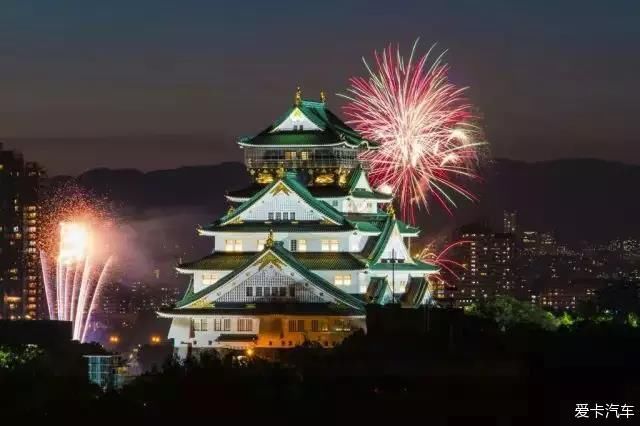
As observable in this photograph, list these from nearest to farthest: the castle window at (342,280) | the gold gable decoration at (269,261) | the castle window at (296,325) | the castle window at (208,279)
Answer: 1. the gold gable decoration at (269,261)
2. the castle window at (296,325)
3. the castle window at (342,280)
4. the castle window at (208,279)

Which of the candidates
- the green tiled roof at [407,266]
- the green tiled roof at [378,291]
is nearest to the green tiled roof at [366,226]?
the green tiled roof at [407,266]

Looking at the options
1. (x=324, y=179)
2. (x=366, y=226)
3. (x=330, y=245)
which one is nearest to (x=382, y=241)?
(x=366, y=226)

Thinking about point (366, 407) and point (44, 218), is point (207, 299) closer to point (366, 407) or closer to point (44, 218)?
point (366, 407)

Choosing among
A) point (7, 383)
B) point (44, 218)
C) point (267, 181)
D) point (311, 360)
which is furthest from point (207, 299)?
point (44, 218)

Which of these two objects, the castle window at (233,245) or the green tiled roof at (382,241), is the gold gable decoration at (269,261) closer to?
the castle window at (233,245)

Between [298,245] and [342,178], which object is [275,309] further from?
[342,178]

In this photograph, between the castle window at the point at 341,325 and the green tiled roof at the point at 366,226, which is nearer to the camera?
the castle window at the point at 341,325

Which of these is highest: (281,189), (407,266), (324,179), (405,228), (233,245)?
(324,179)
